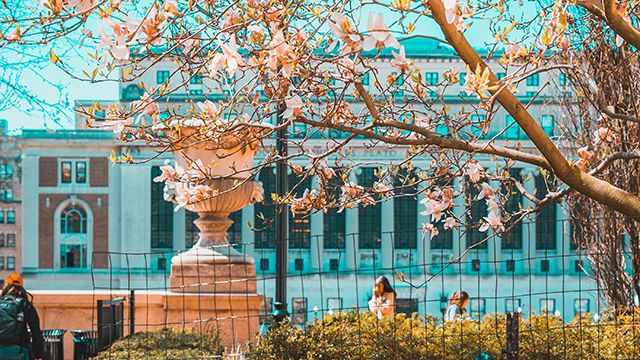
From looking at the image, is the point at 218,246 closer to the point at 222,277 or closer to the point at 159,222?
the point at 222,277

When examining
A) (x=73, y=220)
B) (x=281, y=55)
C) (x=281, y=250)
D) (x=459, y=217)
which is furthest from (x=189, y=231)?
(x=281, y=55)

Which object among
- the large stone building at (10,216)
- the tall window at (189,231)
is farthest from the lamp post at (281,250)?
the large stone building at (10,216)

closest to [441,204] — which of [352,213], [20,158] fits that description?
[352,213]

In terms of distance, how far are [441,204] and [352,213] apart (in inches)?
2391

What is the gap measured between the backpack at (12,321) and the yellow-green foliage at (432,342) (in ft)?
5.72

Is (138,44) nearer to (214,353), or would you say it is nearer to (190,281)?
(214,353)

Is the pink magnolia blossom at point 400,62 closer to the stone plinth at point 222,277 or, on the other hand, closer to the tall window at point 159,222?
the stone plinth at point 222,277

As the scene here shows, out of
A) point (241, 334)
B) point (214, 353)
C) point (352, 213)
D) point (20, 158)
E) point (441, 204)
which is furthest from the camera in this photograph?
point (20, 158)

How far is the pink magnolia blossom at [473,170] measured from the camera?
195 inches

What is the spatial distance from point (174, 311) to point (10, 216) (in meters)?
76.1

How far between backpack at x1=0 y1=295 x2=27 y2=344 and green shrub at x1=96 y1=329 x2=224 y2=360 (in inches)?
25.6

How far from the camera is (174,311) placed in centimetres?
819

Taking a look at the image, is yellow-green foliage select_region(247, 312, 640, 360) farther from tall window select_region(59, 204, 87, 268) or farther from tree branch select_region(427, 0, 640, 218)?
tall window select_region(59, 204, 87, 268)

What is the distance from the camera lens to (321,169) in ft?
17.1
